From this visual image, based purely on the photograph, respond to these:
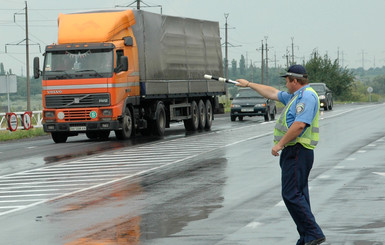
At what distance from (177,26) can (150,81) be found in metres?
A: 3.92

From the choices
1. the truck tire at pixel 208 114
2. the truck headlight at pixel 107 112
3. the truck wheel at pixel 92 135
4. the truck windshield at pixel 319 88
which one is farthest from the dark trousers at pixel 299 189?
the truck windshield at pixel 319 88

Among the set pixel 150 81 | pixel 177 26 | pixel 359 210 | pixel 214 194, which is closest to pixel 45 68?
pixel 150 81

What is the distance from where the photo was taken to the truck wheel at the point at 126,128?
1156 inches

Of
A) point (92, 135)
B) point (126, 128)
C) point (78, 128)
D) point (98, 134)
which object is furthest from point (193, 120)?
point (78, 128)

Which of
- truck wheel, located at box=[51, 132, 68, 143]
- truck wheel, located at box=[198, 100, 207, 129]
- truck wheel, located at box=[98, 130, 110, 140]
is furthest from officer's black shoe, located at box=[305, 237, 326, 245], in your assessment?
truck wheel, located at box=[198, 100, 207, 129]

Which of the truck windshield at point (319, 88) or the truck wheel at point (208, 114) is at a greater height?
the truck windshield at point (319, 88)

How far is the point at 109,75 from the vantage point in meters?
28.3

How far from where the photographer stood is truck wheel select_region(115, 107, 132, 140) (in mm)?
29359

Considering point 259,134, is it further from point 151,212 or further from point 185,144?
point 151,212

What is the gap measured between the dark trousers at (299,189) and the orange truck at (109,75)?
19600 millimetres

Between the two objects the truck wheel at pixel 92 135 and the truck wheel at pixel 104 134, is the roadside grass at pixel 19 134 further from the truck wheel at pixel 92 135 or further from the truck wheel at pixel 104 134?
the truck wheel at pixel 104 134

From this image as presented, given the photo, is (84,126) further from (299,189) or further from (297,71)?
(299,189)

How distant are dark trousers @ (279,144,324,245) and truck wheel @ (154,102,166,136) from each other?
2264 cm

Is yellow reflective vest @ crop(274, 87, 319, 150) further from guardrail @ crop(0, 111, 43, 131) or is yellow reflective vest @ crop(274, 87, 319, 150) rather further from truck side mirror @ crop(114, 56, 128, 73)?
guardrail @ crop(0, 111, 43, 131)
